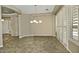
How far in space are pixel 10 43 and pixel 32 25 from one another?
493 mm

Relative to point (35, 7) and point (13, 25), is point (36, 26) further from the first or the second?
point (35, 7)

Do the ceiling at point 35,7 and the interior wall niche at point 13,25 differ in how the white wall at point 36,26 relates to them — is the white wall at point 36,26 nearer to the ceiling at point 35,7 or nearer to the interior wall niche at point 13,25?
the interior wall niche at point 13,25

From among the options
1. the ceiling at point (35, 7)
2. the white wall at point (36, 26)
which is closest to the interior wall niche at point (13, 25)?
the white wall at point (36, 26)

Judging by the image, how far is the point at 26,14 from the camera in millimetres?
1754

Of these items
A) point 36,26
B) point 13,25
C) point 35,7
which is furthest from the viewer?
point 36,26

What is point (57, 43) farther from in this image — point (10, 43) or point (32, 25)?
point (10, 43)

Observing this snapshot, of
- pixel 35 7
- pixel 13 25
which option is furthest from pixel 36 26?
pixel 35 7

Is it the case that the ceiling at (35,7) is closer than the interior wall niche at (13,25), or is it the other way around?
the ceiling at (35,7)

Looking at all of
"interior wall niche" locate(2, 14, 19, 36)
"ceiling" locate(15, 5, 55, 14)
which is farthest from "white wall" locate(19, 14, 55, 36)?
"ceiling" locate(15, 5, 55, 14)

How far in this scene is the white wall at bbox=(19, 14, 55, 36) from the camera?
1682 millimetres

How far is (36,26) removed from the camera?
74.8 inches

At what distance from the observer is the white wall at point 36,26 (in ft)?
5.52

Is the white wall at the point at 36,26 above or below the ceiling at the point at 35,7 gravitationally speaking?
below

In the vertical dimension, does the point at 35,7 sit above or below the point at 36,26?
above
